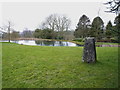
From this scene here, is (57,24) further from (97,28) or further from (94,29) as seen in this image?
(97,28)

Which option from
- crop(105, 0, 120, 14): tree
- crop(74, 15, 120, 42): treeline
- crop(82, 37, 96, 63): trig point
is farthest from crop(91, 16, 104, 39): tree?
crop(82, 37, 96, 63): trig point

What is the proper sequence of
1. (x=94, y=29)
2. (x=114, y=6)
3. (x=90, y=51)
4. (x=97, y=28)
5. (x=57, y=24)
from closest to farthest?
(x=114, y=6), (x=90, y=51), (x=97, y=28), (x=94, y=29), (x=57, y=24)

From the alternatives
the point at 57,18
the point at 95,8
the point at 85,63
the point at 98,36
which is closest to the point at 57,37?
the point at 57,18

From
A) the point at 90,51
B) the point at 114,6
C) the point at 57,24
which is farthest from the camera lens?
the point at 57,24

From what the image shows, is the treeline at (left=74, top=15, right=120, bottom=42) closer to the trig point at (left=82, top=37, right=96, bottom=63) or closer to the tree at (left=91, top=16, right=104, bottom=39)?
the tree at (left=91, top=16, right=104, bottom=39)

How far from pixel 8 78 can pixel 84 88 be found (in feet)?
7.16

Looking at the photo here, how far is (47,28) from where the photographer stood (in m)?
29.5

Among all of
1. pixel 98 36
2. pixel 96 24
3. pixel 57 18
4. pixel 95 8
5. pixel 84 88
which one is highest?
pixel 57 18

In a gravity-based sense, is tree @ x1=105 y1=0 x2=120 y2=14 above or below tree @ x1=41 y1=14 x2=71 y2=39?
below

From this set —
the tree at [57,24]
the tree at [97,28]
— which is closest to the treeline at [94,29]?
the tree at [97,28]

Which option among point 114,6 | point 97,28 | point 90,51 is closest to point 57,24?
point 97,28

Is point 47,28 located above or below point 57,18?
below

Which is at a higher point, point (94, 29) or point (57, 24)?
point (57, 24)

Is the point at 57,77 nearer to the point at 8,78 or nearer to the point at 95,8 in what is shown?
the point at 8,78
